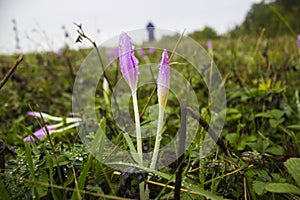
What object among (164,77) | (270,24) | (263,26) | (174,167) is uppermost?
(270,24)

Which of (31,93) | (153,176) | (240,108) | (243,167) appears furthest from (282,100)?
(31,93)

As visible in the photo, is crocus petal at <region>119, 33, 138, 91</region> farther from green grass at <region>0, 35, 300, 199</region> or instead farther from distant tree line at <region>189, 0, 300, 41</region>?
distant tree line at <region>189, 0, 300, 41</region>

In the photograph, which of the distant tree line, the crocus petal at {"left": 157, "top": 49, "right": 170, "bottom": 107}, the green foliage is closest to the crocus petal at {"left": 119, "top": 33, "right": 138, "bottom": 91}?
the crocus petal at {"left": 157, "top": 49, "right": 170, "bottom": 107}

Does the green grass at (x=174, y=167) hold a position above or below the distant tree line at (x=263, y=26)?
below

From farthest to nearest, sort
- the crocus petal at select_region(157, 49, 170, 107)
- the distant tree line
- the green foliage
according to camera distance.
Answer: the distant tree line < the green foliage < the crocus petal at select_region(157, 49, 170, 107)

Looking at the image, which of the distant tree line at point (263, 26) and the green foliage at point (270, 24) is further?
the distant tree line at point (263, 26)

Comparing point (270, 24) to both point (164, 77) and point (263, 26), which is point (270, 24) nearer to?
point (263, 26)

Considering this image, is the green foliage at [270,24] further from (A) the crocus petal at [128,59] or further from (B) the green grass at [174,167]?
(A) the crocus petal at [128,59]

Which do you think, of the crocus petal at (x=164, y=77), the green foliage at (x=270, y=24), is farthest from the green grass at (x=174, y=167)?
the green foliage at (x=270, y=24)

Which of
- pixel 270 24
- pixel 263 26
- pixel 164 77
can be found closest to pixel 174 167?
pixel 164 77
